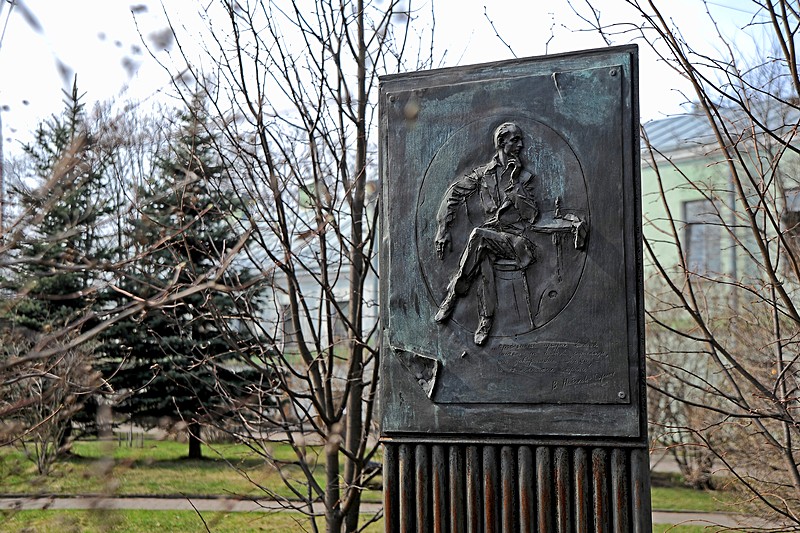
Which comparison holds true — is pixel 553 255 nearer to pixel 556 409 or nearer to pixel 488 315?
pixel 488 315

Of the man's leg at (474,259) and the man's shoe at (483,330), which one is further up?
the man's leg at (474,259)

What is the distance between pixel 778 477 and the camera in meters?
8.07

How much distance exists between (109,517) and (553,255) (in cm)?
207

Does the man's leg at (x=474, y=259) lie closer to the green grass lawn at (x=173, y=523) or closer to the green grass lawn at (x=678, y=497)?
the green grass lawn at (x=173, y=523)

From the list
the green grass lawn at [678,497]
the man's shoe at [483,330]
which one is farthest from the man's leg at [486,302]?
the green grass lawn at [678,497]

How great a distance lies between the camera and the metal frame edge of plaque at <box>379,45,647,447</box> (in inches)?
142

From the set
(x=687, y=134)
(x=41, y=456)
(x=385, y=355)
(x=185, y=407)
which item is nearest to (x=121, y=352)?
(x=185, y=407)

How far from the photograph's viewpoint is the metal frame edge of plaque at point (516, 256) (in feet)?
11.8

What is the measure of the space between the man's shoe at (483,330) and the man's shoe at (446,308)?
0.15 m

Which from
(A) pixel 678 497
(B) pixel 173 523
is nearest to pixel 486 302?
(B) pixel 173 523

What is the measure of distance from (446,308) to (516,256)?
0.40 metres

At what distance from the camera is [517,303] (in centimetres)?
374
